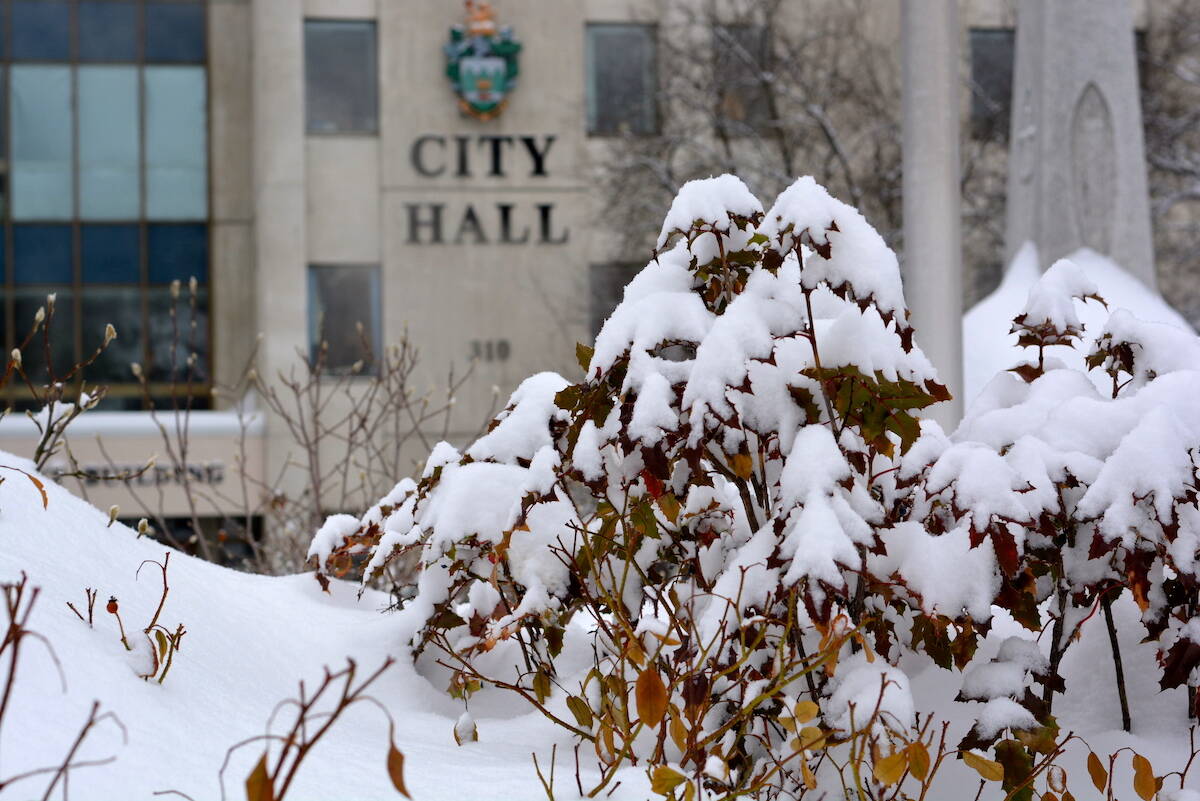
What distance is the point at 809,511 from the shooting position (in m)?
2.03

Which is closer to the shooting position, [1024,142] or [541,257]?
[1024,142]

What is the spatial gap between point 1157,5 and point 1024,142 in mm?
12828

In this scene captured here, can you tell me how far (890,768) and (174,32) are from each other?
19688 millimetres

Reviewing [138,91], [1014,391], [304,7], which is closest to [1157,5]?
[304,7]

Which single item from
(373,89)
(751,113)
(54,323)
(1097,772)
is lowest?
(1097,772)

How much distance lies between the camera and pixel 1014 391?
103 inches

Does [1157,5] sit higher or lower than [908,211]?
higher

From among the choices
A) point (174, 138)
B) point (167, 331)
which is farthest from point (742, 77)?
point (167, 331)

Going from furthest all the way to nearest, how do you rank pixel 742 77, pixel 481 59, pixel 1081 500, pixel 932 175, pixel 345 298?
pixel 345 298
pixel 481 59
pixel 742 77
pixel 932 175
pixel 1081 500

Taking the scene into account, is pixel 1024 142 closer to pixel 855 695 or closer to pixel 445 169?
pixel 855 695

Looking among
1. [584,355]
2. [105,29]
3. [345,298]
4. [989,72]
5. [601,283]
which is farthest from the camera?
[105,29]

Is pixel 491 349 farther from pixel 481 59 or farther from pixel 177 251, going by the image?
pixel 177 251

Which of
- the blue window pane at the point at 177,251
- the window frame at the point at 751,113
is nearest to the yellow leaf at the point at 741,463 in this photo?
the window frame at the point at 751,113

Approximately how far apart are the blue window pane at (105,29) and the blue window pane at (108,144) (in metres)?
0.24
